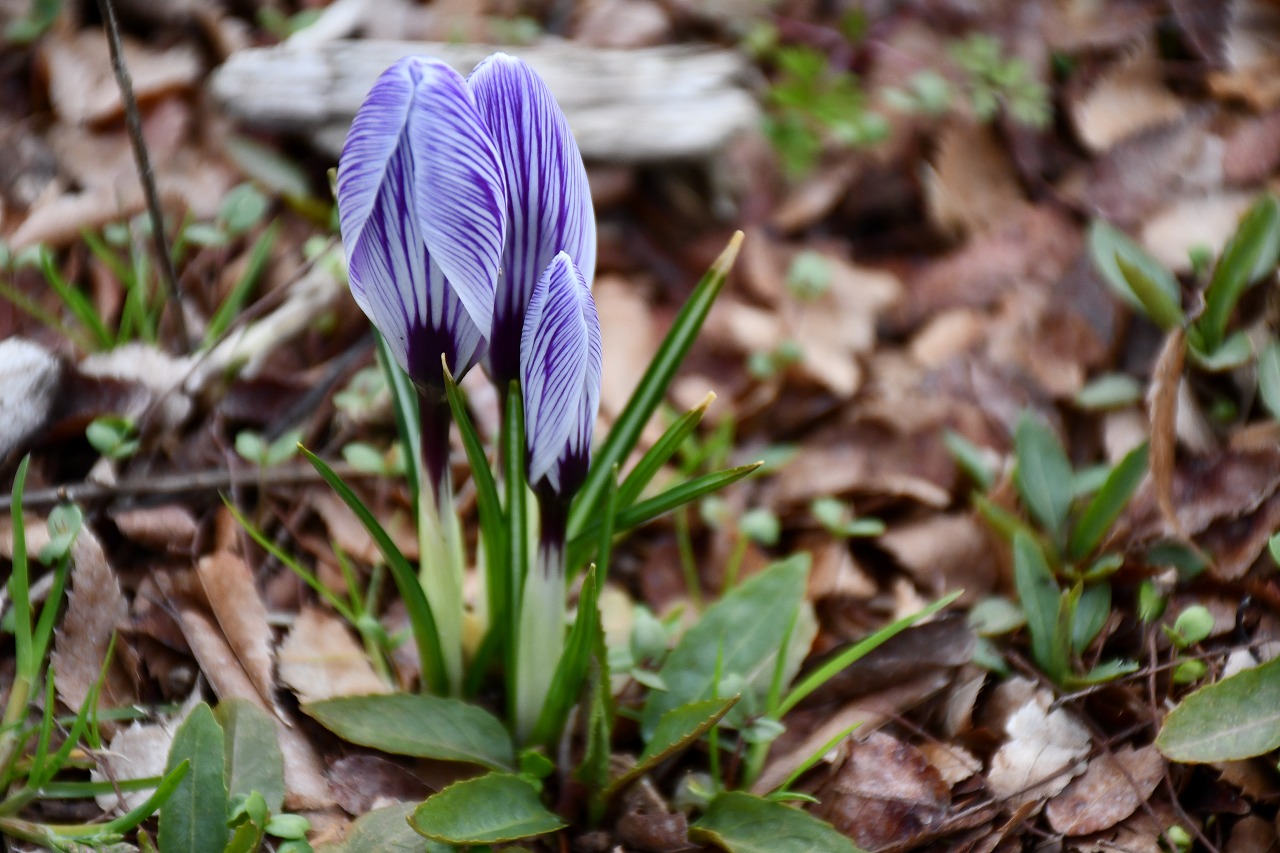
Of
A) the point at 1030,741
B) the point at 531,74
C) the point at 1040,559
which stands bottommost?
the point at 1030,741

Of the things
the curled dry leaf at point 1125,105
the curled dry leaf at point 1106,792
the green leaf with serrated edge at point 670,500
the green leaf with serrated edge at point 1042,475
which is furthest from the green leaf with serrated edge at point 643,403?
the curled dry leaf at point 1125,105

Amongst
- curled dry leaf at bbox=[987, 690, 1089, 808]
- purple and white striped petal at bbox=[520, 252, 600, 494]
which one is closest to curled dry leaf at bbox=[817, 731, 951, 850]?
curled dry leaf at bbox=[987, 690, 1089, 808]

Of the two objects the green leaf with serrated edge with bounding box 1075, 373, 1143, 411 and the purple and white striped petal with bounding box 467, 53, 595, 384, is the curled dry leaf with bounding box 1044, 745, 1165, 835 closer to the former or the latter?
the green leaf with serrated edge with bounding box 1075, 373, 1143, 411

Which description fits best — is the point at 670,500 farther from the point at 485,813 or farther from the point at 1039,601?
the point at 1039,601

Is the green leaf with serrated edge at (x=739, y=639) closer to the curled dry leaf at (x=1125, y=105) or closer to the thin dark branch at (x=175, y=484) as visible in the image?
the thin dark branch at (x=175, y=484)

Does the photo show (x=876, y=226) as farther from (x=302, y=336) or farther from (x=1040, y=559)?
(x=302, y=336)

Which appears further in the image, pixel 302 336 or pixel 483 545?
pixel 302 336

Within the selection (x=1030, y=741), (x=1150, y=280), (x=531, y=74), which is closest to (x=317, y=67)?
(x=531, y=74)
